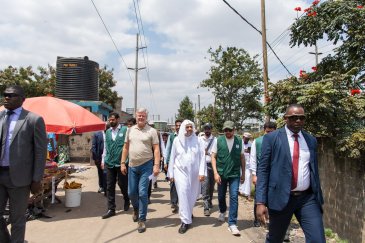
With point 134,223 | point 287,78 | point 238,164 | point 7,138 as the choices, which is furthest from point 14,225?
point 287,78

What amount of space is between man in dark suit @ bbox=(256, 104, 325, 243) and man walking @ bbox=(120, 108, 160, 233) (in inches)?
113

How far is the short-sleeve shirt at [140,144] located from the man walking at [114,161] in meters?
0.89

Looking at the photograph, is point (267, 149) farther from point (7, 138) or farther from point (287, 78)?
point (287, 78)

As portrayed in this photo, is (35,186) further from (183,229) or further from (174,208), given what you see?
(174,208)

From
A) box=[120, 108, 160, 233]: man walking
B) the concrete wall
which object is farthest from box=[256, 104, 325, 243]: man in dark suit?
box=[120, 108, 160, 233]: man walking

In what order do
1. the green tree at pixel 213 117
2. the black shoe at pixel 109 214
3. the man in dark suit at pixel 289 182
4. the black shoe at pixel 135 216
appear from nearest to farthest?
the man in dark suit at pixel 289 182 < the black shoe at pixel 135 216 < the black shoe at pixel 109 214 < the green tree at pixel 213 117

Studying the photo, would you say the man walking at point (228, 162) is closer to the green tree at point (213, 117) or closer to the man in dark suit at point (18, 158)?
the man in dark suit at point (18, 158)

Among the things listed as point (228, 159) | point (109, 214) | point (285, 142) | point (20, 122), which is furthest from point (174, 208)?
point (285, 142)

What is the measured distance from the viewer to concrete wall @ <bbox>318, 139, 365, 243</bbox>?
5.52 metres

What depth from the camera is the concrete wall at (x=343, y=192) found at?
18.1ft

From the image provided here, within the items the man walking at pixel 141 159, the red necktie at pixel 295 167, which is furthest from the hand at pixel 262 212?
the man walking at pixel 141 159

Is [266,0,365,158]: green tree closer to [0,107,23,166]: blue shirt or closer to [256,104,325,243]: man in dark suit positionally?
[256,104,325,243]: man in dark suit

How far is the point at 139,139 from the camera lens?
6402 millimetres

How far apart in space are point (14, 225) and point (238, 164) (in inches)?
146
